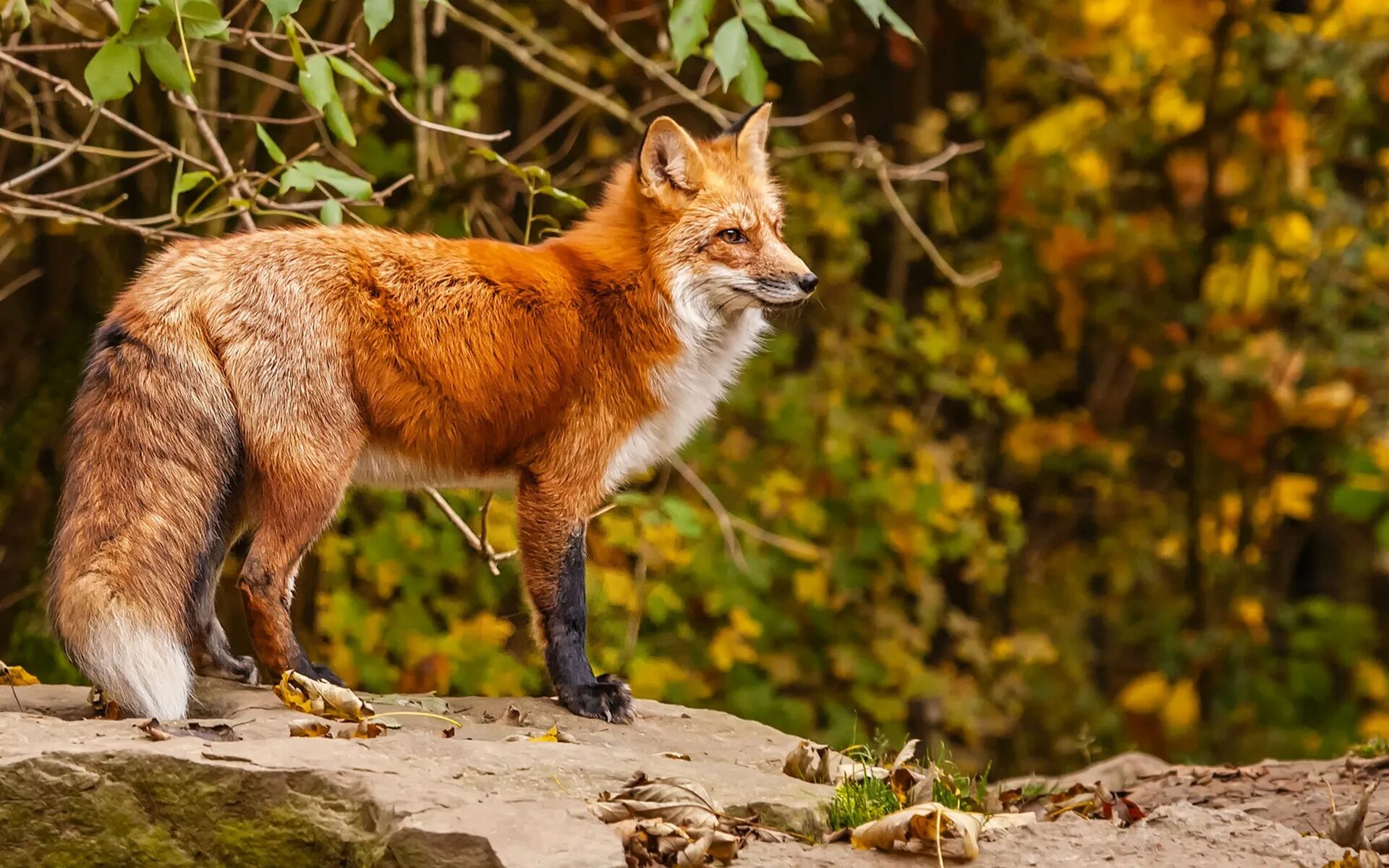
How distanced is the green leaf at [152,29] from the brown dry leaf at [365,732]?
73.7 inches

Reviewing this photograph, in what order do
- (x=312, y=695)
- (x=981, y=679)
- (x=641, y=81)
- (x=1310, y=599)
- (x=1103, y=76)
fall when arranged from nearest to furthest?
1. (x=312, y=695)
2. (x=641, y=81)
3. (x=981, y=679)
4. (x=1103, y=76)
5. (x=1310, y=599)

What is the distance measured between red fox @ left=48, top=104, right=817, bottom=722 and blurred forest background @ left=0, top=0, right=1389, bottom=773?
126 cm

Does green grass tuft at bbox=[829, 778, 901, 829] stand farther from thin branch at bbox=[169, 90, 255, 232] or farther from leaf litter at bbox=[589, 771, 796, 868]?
thin branch at bbox=[169, 90, 255, 232]

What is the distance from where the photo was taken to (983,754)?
10.4m

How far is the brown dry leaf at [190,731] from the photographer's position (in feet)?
11.9

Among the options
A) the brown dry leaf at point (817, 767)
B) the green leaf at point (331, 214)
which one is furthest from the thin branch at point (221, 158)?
the brown dry leaf at point (817, 767)

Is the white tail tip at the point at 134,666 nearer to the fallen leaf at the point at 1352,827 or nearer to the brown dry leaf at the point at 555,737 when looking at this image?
the brown dry leaf at the point at 555,737

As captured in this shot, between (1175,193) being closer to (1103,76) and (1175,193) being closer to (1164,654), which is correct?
Answer: (1103,76)

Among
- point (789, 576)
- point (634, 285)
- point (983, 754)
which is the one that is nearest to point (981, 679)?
point (983, 754)

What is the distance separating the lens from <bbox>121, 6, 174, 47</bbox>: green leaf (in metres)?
3.86

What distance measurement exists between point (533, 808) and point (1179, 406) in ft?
28.7

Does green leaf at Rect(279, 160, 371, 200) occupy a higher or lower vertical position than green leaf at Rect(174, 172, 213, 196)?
higher

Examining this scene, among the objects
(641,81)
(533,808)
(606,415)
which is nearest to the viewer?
(533,808)

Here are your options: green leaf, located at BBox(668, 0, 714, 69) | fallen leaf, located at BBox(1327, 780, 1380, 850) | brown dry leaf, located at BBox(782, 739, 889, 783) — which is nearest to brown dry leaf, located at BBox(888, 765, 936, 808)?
brown dry leaf, located at BBox(782, 739, 889, 783)
